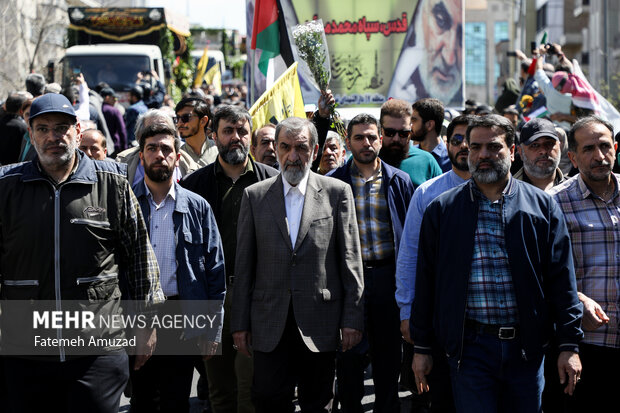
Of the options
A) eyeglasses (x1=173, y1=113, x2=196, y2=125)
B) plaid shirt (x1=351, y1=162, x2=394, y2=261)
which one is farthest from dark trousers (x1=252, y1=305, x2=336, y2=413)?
eyeglasses (x1=173, y1=113, x2=196, y2=125)

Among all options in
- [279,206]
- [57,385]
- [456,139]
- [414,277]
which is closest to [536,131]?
[456,139]

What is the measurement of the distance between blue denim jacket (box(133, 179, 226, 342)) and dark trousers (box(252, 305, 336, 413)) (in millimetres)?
436

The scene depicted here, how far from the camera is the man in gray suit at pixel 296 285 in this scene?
5.29m

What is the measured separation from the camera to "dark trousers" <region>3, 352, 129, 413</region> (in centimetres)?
447

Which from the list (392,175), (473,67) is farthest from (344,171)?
(473,67)

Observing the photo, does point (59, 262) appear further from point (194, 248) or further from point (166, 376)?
point (166, 376)

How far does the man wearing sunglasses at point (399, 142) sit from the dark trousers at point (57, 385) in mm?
3189

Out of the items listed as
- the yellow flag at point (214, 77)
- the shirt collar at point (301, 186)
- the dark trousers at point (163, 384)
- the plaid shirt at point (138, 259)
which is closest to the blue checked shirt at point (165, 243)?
the dark trousers at point (163, 384)

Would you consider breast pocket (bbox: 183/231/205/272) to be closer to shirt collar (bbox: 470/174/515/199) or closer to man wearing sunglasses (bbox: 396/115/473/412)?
man wearing sunglasses (bbox: 396/115/473/412)

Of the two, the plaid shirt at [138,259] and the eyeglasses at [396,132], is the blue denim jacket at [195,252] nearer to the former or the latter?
the plaid shirt at [138,259]

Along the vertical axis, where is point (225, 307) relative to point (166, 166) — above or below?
below

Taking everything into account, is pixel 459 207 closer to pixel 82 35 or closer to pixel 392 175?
pixel 392 175

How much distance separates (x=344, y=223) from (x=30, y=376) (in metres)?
2.11

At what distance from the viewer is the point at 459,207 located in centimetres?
478
